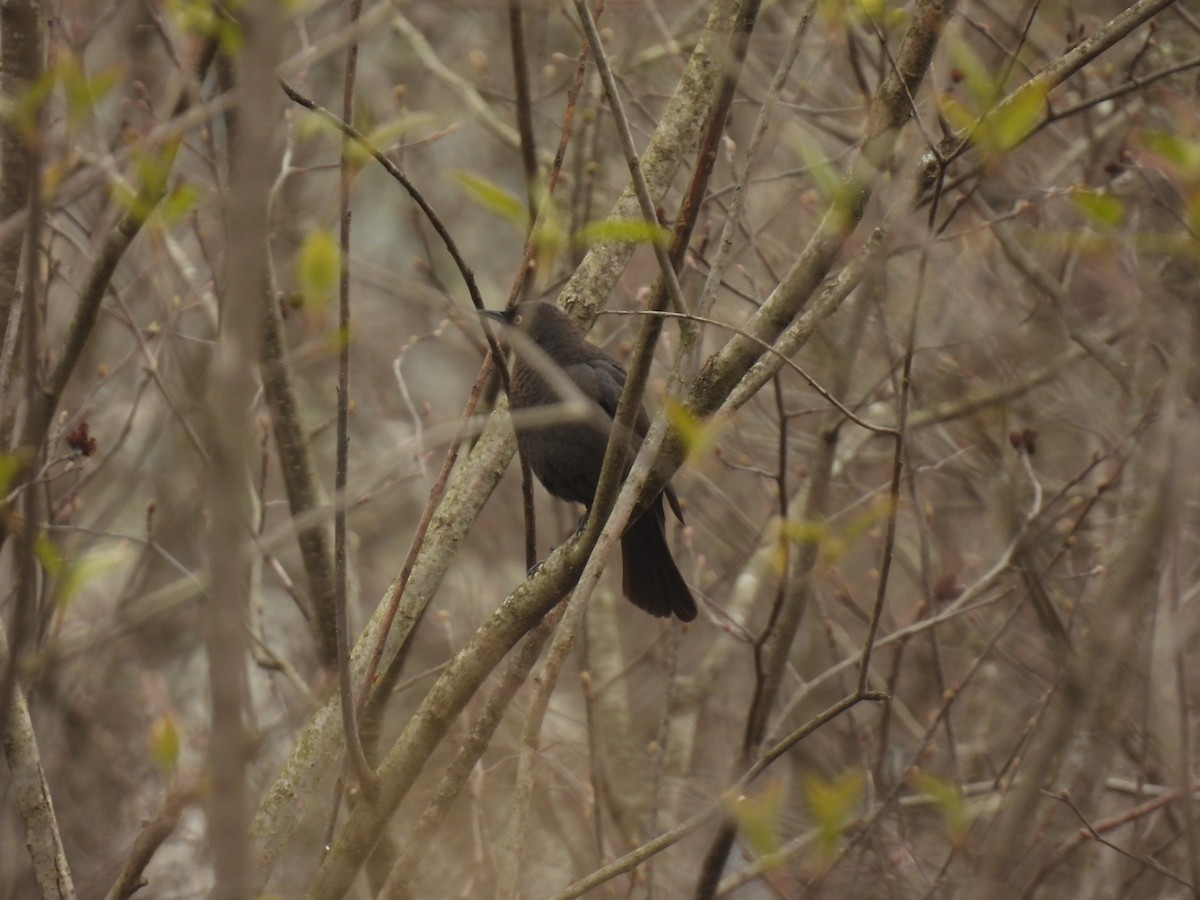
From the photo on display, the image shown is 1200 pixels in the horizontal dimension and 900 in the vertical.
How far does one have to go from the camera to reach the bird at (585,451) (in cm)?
519

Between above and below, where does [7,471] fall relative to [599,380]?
below

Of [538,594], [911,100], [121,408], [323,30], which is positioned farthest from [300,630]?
[911,100]

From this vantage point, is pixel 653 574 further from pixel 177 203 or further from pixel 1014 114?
pixel 1014 114

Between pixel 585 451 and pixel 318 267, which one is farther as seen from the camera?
pixel 585 451

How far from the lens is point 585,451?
5320 millimetres

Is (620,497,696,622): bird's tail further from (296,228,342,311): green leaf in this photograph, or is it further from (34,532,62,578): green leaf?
(34,532,62,578): green leaf

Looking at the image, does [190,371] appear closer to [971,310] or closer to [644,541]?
[644,541]

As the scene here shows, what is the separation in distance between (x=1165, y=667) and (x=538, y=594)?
5.43ft

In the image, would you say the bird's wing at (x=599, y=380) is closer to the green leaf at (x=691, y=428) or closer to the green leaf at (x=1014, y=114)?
the green leaf at (x=691, y=428)

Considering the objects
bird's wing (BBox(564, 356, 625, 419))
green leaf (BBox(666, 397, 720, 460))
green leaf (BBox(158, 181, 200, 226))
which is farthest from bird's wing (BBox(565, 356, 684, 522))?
green leaf (BBox(666, 397, 720, 460))

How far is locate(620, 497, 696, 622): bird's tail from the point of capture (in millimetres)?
5180

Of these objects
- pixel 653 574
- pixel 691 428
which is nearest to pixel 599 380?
pixel 653 574

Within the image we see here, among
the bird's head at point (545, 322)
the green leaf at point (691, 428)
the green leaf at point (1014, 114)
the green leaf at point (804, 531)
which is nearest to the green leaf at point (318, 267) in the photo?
the bird's head at point (545, 322)

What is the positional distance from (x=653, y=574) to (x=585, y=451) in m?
0.59
